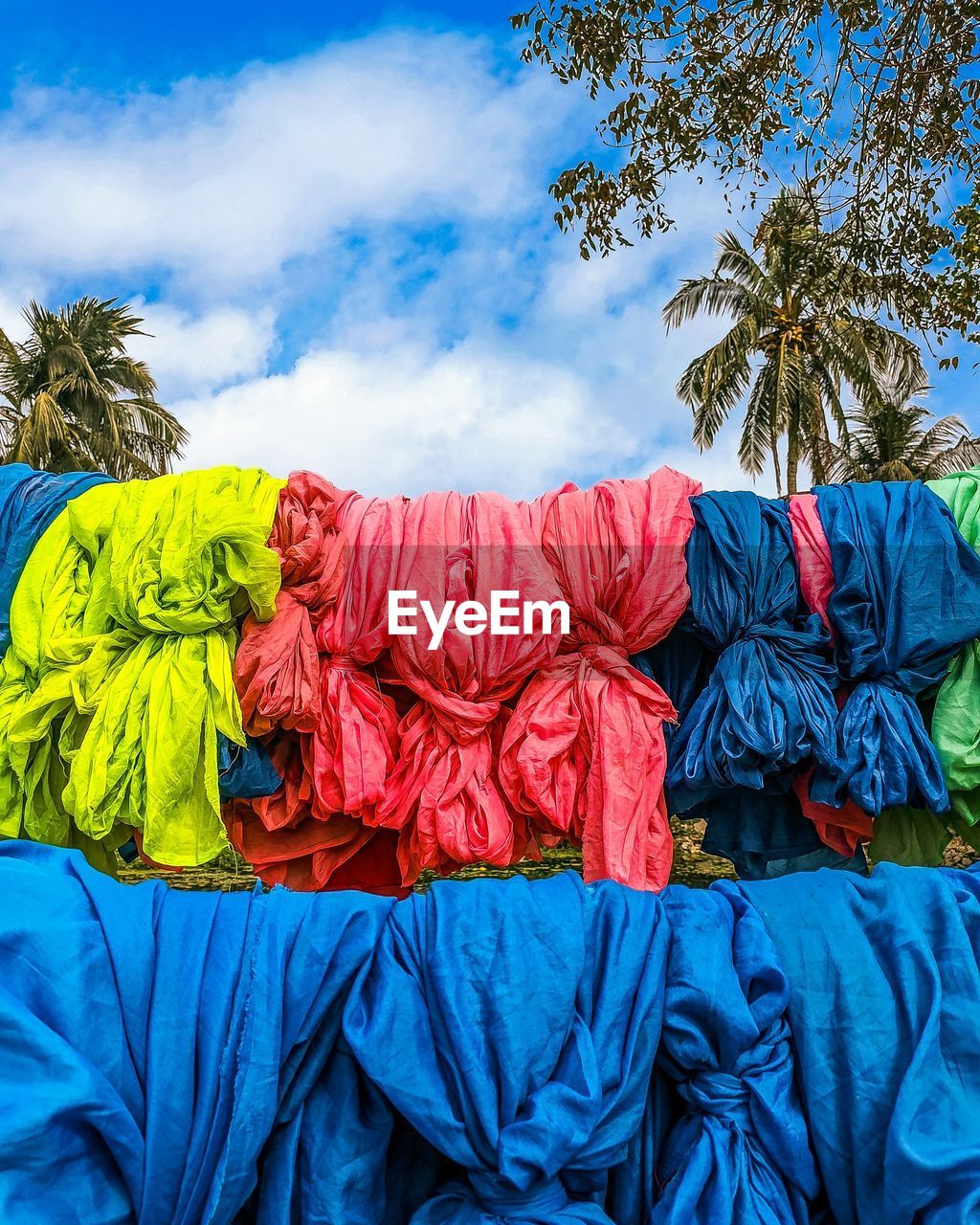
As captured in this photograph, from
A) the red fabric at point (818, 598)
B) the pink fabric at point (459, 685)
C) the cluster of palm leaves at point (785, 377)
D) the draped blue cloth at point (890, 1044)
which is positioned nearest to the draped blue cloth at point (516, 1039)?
the draped blue cloth at point (890, 1044)

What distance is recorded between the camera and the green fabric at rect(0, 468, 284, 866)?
135 centimetres

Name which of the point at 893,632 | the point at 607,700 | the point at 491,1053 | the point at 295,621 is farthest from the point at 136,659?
the point at 893,632

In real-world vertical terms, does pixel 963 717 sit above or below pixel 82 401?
below

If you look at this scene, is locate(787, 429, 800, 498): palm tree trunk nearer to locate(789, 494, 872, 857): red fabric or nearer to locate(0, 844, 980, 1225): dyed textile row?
locate(789, 494, 872, 857): red fabric

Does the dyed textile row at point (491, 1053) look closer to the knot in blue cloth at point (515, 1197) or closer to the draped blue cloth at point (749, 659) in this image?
the knot in blue cloth at point (515, 1197)

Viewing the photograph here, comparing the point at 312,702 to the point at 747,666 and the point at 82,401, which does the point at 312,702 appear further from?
the point at 82,401

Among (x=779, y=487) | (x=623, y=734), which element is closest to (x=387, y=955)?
(x=623, y=734)

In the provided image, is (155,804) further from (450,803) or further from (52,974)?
(52,974)

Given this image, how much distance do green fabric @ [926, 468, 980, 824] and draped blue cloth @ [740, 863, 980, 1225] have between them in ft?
2.04

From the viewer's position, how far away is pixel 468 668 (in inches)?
55.7

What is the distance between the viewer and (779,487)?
46.9 ft

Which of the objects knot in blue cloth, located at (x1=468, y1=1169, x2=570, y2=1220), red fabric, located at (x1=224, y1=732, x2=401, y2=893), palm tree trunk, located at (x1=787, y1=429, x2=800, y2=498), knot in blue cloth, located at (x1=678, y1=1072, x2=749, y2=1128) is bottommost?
knot in blue cloth, located at (x1=468, y1=1169, x2=570, y2=1220)

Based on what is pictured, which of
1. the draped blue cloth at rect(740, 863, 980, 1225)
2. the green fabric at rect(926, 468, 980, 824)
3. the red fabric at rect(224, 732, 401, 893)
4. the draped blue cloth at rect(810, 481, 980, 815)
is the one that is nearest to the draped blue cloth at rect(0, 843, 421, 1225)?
the draped blue cloth at rect(740, 863, 980, 1225)

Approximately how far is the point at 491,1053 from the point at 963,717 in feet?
3.31
